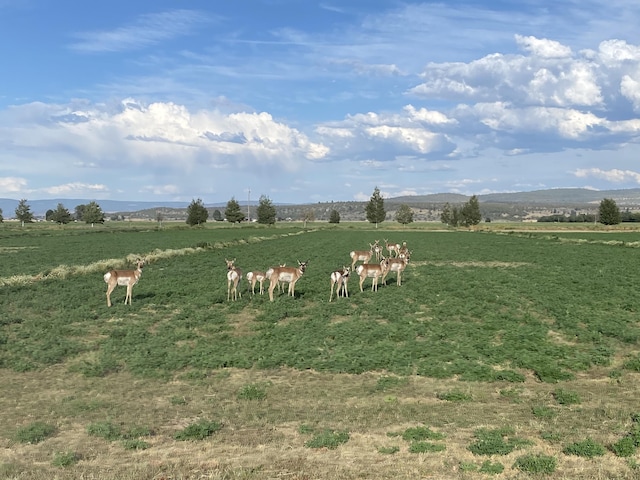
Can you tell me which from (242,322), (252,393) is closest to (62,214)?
(242,322)

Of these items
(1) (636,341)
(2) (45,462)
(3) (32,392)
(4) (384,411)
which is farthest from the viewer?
(1) (636,341)

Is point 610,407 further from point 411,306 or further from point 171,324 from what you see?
point 171,324

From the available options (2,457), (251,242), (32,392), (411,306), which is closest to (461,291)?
(411,306)

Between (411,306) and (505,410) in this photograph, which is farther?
(411,306)

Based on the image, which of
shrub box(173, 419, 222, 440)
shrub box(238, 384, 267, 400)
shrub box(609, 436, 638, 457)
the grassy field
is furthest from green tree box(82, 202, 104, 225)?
shrub box(609, 436, 638, 457)

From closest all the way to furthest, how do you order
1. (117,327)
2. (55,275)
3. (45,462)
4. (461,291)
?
(45,462), (117,327), (461,291), (55,275)

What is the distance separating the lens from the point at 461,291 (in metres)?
24.9

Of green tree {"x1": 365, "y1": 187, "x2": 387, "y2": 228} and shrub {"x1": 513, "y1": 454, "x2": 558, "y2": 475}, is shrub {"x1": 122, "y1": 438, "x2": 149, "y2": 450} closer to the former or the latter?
shrub {"x1": 513, "y1": 454, "x2": 558, "y2": 475}

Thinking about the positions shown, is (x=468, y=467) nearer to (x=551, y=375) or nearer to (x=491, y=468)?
(x=491, y=468)

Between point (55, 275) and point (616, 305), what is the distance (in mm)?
29838

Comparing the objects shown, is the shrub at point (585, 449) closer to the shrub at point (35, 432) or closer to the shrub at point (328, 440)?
the shrub at point (328, 440)

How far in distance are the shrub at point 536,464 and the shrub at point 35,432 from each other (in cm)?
866

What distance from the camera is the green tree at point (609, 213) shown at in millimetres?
111125

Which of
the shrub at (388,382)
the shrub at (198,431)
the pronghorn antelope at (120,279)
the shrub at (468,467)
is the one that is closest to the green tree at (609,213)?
the pronghorn antelope at (120,279)
